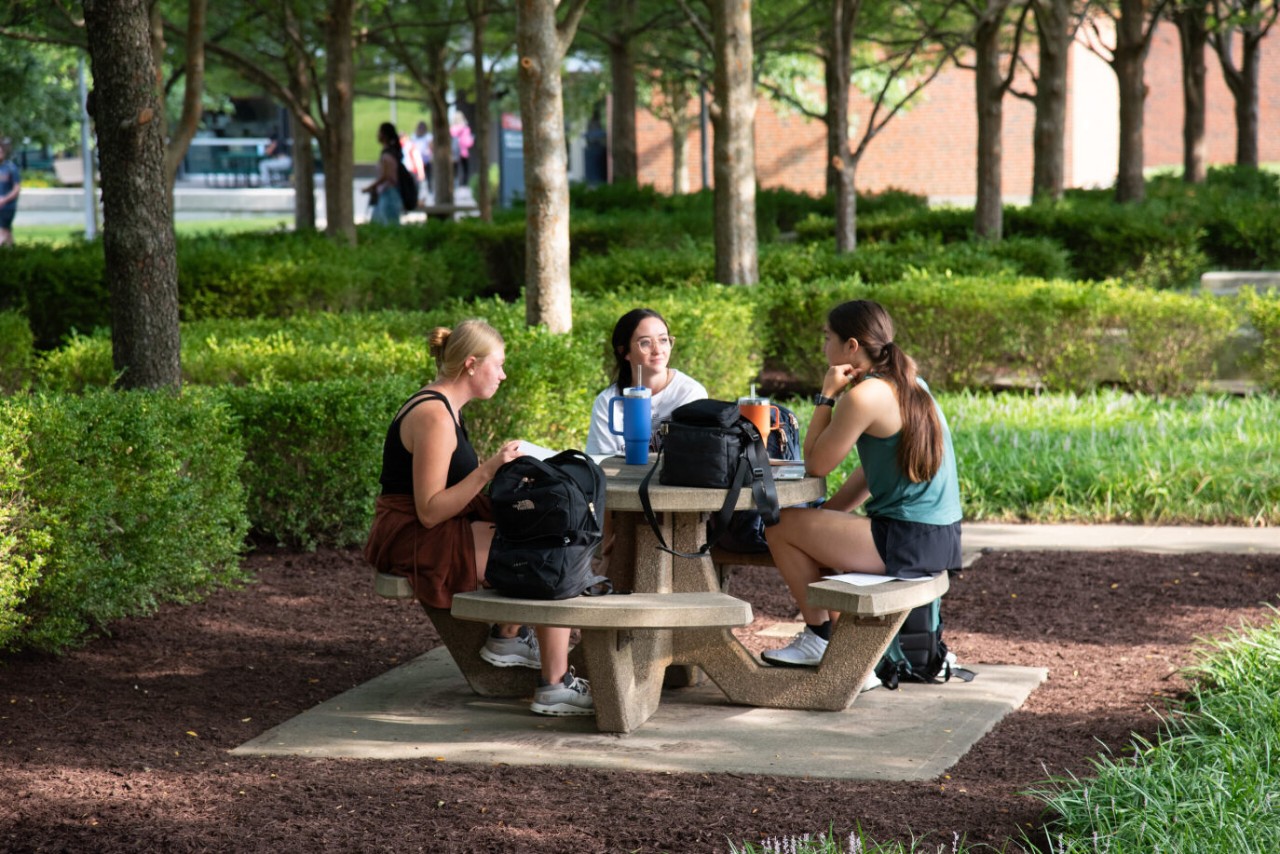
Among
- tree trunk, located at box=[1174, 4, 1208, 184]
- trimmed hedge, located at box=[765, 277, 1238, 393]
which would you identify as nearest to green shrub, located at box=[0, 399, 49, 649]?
trimmed hedge, located at box=[765, 277, 1238, 393]

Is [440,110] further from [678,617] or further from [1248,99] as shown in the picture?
[678,617]

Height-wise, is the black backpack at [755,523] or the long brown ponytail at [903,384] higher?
the long brown ponytail at [903,384]

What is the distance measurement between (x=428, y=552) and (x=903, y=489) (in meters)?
1.61

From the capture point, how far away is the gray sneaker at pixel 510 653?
5465 mm

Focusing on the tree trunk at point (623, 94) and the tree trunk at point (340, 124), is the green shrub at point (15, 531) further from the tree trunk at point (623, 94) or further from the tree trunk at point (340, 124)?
the tree trunk at point (623, 94)

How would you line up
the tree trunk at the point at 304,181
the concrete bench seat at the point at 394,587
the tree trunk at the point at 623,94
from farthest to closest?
1. the tree trunk at the point at 623,94
2. the tree trunk at the point at 304,181
3. the concrete bench seat at the point at 394,587

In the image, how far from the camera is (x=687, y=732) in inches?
198

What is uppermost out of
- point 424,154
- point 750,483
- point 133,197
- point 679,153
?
point 424,154

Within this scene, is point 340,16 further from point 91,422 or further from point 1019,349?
point 91,422

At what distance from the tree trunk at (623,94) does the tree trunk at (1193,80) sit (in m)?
8.24

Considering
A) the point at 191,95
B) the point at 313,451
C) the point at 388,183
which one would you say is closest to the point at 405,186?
the point at 388,183

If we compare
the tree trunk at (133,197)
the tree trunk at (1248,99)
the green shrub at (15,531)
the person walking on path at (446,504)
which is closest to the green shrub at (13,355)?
the tree trunk at (133,197)

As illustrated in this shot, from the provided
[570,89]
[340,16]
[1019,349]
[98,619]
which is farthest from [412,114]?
[98,619]

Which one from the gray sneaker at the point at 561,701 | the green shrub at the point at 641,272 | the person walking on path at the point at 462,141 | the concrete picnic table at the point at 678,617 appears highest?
the person walking on path at the point at 462,141
